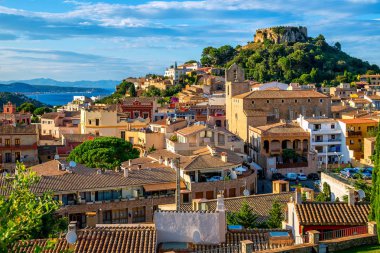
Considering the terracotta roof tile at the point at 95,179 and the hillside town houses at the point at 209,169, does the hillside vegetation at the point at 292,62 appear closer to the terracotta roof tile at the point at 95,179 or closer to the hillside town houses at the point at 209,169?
the hillside town houses at the point at 209,169

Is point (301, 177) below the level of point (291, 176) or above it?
below

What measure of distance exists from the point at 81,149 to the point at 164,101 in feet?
182

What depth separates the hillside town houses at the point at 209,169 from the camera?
16.7 metres

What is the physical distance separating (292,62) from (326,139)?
74.1m

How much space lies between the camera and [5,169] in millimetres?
49906

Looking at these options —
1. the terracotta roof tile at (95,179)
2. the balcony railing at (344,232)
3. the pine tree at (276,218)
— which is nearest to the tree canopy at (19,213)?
the balcony railing at (344,232)

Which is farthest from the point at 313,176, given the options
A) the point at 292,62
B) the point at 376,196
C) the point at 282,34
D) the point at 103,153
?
the point at 282,34

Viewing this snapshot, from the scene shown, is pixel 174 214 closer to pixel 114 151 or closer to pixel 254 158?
pixel 114 151

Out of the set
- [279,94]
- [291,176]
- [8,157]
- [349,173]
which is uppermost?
[279,94]

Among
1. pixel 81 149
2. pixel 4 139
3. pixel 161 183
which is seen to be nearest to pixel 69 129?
pixel 4 139

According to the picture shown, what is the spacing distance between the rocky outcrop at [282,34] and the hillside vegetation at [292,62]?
370cm

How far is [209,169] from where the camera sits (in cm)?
3797

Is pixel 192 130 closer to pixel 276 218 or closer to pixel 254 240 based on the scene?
pixel 276 218

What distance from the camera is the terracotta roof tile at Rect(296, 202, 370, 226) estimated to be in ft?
60.6
